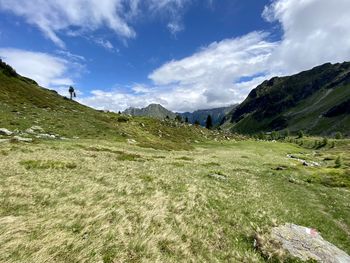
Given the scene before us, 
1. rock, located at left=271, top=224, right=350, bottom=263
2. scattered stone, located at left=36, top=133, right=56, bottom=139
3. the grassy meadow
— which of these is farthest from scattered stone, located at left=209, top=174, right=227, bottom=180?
scattered stone, located at left=36, top=133, right=56, bottom=139

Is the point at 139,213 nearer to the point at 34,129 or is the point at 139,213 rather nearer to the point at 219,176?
the point at 219,176

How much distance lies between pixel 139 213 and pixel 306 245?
9850mm

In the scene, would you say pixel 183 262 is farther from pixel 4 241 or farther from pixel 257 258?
pixel 4 241

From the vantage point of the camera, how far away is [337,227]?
2073 cm

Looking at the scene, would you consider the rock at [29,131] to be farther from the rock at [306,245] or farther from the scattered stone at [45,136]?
the rock at [306,245]

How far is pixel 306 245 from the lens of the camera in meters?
16.2

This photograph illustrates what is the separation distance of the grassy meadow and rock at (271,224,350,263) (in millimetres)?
1031

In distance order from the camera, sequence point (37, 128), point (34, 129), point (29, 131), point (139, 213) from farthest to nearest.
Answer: point (37, 128), point (34, 129), point (29, 131), point (139, 213)

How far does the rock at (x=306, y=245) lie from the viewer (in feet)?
50.1

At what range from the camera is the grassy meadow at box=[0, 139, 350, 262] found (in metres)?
13.8

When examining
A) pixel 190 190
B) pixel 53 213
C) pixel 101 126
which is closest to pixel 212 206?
pixel 190 190

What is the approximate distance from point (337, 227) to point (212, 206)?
353 inches

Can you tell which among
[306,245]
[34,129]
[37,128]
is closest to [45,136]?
[34,129]

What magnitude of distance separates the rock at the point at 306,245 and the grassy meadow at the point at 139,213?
40.6 inches
